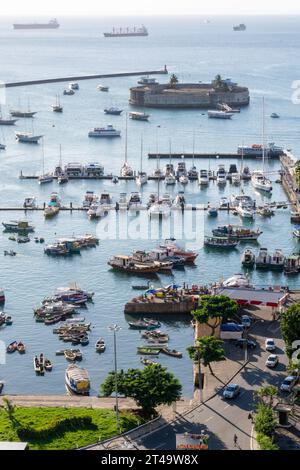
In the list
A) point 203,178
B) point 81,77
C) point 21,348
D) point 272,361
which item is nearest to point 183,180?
point 203,178

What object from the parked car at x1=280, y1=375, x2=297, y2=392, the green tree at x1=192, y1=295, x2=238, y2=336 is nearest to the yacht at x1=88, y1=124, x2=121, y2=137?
the green tree at x1=192, y1=295, x2=238, y2=336

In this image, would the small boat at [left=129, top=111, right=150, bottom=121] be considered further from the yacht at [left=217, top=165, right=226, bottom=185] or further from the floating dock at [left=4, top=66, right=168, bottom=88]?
the floating dock at [left=4, top=66, right=168, bottom=88]

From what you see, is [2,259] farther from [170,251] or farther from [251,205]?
[251,205]

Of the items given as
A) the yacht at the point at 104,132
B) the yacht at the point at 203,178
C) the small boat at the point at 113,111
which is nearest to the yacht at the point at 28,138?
the yacht at the point at 104,132

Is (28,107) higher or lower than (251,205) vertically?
higher
